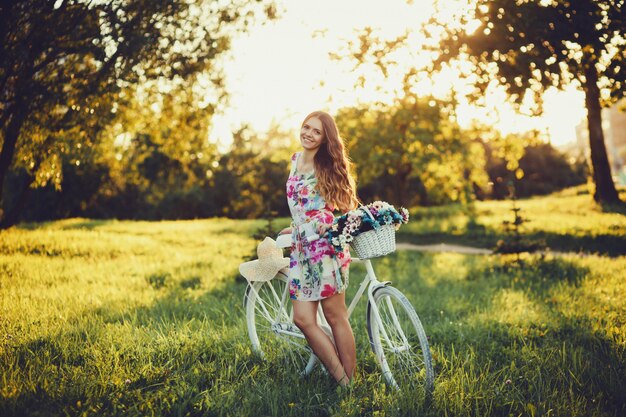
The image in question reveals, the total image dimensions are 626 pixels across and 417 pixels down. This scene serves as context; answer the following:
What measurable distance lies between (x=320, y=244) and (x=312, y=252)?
8 cm

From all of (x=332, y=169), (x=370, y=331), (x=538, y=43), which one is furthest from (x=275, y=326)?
(x=538, y=43)

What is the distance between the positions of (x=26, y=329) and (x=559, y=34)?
603 cm

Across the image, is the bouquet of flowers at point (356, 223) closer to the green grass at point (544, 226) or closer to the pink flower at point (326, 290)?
the pink flower at point (326, 290)

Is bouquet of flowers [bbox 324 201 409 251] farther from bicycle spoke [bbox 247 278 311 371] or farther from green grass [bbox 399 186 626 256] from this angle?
green grass [bbox 399 186 626 256]

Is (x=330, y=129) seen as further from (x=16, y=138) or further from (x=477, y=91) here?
(x=16, y=138)

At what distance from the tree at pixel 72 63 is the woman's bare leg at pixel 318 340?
5123 mm

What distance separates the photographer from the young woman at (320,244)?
339cm

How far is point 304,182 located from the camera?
3.44 m

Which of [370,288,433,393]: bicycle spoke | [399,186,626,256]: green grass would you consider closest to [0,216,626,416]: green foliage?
[370,288,433,393]: bicycle spoke

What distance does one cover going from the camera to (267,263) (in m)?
3.96

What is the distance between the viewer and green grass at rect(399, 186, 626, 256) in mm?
11469

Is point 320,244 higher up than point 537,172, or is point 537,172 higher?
point 320,244

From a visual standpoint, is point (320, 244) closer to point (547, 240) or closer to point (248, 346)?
point (248, 346)

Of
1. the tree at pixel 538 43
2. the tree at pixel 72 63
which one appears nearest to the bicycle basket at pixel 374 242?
the tree at pixel 538 43
